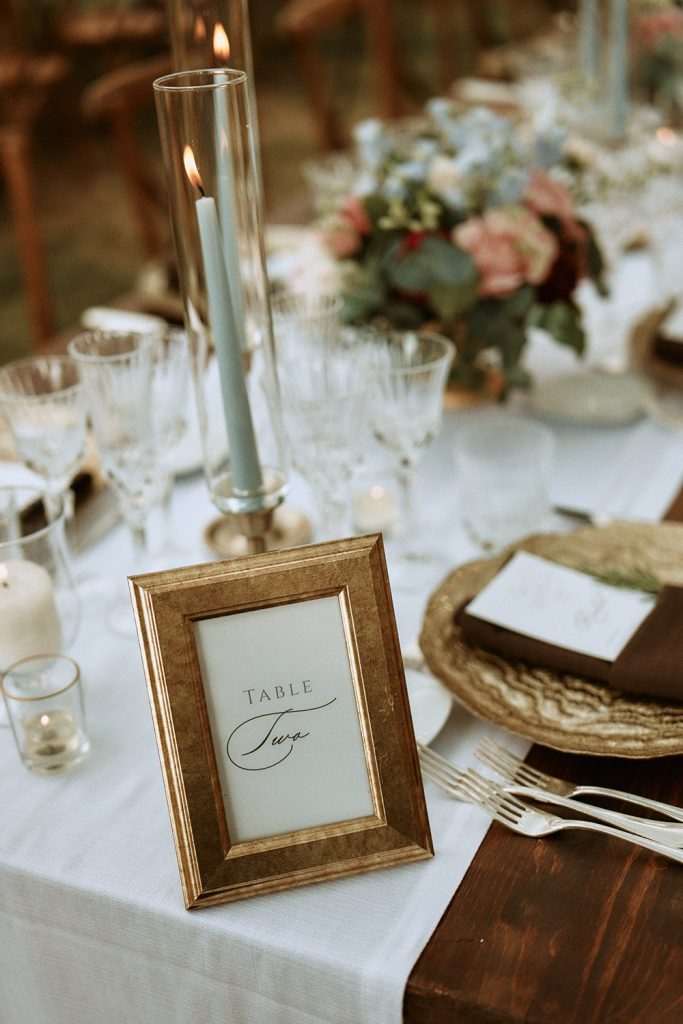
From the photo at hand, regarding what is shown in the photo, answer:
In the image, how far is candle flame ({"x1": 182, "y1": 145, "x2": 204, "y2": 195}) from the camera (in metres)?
0.76

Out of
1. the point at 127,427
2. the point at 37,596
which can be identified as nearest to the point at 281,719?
the point at 37,596

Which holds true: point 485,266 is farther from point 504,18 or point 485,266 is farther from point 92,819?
point 504,18

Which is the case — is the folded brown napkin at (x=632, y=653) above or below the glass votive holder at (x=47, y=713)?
above

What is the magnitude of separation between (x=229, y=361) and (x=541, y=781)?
1.23 ft

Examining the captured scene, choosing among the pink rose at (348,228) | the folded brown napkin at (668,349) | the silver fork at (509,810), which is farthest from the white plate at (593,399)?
the silver fork at (509,810)

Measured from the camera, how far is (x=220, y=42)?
843 millimetres

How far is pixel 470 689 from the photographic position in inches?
31.1

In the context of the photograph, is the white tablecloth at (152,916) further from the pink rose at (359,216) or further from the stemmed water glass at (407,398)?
the pink rose at (359,216)

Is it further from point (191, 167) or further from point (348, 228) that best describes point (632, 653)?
point (348, 228)

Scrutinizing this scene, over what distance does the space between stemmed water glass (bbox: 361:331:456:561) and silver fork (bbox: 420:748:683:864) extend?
31 cm

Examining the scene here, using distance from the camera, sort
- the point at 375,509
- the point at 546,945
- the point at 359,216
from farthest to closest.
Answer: the point at 359,216 < the point at 375,509 < the point at 546,945

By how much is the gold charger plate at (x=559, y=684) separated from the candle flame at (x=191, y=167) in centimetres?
37

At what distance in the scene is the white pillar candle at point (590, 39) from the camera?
1.96 meters

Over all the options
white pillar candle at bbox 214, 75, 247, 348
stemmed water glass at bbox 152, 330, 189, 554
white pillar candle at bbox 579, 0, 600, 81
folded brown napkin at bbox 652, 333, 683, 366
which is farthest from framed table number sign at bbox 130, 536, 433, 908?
white pillar candle at bbox 579, 0, 600, 81
